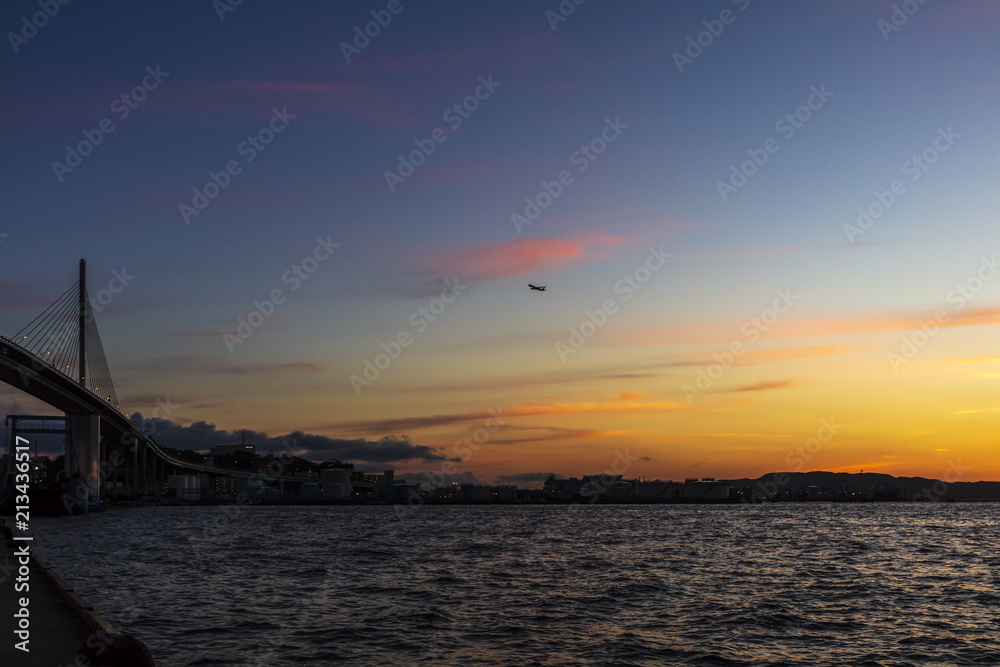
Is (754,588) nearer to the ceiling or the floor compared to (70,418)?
nearer to the floor

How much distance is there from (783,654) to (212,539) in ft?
222

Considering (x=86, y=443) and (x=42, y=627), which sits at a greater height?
(x=86, y=443)

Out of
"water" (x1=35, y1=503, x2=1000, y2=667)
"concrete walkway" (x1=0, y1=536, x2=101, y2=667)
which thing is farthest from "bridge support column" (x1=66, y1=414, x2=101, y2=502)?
"concrete walkway" (x1=0, y1=536, x2=101, y2=667)

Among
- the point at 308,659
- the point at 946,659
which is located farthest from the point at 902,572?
the point at 308,659

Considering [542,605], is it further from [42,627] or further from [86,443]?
[86,443]

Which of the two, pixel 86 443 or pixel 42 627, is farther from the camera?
pixel 86 443

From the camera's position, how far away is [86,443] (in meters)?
147

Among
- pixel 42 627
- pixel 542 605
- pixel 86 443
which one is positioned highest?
pixel 86 443

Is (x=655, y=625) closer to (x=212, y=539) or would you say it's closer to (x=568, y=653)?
(x=568, y=653)

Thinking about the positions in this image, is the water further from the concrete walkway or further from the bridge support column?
the bridge support column

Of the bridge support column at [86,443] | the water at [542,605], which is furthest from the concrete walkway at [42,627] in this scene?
the bridge support column at [86,443]

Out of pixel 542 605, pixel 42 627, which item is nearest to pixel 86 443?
pixel 542 605

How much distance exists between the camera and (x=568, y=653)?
84.4 feet

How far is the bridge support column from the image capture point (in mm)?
145750
